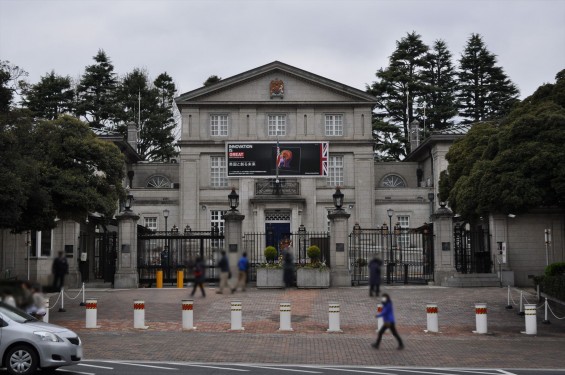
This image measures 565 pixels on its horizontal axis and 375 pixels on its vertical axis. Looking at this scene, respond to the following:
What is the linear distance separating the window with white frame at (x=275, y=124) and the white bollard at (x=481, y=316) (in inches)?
3269

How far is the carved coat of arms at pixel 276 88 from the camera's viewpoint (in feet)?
411

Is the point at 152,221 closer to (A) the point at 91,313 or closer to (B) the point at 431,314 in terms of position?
(A) the point at 91,313

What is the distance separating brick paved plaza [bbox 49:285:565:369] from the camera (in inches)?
1732

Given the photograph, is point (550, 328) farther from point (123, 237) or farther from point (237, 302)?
point (123, 237)

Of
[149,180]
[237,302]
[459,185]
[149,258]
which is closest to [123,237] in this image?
[149,258]

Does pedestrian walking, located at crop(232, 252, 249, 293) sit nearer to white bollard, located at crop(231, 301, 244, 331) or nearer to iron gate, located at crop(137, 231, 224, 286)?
iron gate, located at crop(137, 231, 224, 286)

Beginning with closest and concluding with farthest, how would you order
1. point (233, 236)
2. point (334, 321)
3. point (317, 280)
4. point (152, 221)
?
point (233, 236), point (334, 321), point (317, 280), point (152, 221)

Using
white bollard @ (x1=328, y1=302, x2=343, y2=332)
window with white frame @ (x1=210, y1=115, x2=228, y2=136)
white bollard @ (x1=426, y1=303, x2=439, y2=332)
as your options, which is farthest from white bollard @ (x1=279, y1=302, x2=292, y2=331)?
window with white frame @ (x1=210, y1=115, x2=228, y2=136)

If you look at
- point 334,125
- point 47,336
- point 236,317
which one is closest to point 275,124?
point 334,125

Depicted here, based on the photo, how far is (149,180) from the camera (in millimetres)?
139500

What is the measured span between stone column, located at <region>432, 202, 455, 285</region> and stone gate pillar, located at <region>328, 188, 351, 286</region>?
272 inches

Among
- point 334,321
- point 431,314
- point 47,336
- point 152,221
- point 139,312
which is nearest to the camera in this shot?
point 47,336

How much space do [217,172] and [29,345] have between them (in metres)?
115

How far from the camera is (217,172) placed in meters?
130
